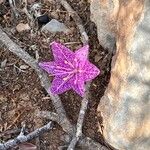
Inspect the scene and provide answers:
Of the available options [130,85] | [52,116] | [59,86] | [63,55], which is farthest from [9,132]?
[130,85]

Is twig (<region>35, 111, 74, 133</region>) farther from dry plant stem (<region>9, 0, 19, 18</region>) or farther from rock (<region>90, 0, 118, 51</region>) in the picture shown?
dry plant stem (<region>9, 0, 19, 18</region>)

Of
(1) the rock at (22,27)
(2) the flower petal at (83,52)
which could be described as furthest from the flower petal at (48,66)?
(1) the rock at (22,27)

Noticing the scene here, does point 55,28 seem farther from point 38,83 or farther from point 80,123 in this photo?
point 80,123

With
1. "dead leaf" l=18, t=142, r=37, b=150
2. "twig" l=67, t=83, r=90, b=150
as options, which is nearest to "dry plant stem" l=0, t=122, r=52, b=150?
"dead leaf" l=18, t=142, r=37, b=150

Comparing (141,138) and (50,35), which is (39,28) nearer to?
(50,35)

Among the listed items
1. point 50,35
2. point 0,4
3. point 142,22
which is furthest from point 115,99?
point 0,4
